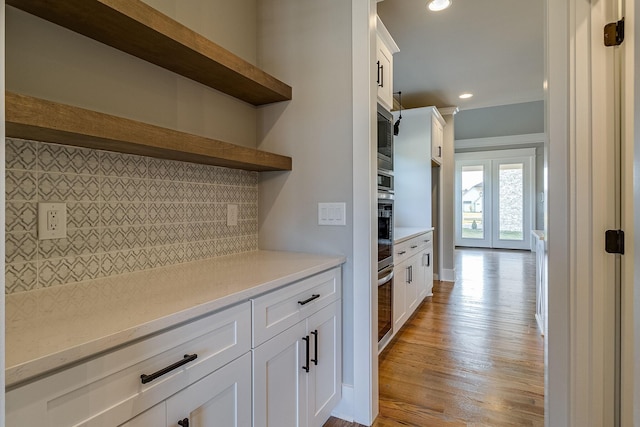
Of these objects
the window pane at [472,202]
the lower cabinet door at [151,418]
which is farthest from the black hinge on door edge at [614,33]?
the window pane at [472,202]

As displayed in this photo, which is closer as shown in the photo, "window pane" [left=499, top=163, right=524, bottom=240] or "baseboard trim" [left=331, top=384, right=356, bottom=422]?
"baseboard trim" [left=331, top=384, right=356, bottom=422]

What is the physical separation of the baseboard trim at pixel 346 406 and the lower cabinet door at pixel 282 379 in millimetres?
396

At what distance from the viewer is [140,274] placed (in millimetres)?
1307

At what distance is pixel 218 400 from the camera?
97cm

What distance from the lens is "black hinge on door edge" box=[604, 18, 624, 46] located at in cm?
118

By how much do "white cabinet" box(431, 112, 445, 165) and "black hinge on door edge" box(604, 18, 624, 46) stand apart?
2986 millimetres

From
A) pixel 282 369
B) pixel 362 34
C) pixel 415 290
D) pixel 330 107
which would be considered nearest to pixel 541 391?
pixel 415 290

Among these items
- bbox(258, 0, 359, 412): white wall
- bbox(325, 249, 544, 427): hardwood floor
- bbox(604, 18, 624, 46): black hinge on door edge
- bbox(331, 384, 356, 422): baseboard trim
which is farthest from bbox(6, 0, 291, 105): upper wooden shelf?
bbox(325, 249, 544, 427): hardwood floor

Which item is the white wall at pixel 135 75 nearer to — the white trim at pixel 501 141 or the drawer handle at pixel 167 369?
the drawer handle at pixel 167 369

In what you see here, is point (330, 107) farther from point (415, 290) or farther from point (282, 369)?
point (415, 290)

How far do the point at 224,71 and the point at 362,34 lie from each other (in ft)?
2.41

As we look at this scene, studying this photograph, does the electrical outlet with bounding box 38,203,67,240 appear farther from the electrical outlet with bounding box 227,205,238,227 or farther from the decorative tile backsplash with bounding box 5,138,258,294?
the electrical outlet with bounding box 227,205,238,227

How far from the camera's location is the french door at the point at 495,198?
777 centimetres

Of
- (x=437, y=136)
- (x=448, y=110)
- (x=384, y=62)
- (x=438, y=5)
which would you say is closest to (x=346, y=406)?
(x=384, y=62)
